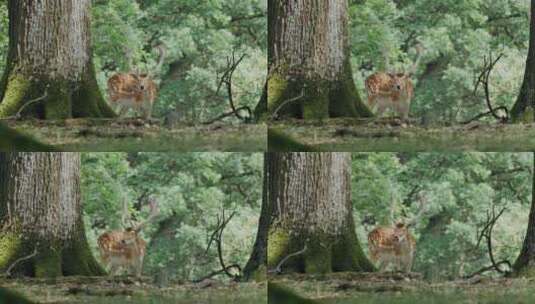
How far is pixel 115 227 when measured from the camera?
6234mm

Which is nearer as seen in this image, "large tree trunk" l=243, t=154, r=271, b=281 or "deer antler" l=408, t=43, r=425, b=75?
"large tree trunk" l=243, t=154, r=271, b=281

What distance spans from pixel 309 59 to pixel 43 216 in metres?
2.06

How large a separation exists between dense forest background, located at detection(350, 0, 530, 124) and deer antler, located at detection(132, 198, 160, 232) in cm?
159

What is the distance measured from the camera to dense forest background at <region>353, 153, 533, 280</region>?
20.3 feet

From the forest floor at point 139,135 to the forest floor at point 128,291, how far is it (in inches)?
35.1

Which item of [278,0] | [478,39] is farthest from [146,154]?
[478,39]

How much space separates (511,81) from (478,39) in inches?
14.5

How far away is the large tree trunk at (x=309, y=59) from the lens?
20.1 feet

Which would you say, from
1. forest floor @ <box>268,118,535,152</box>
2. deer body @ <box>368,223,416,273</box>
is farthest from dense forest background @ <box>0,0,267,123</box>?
deer body @ <box>368,223,416,273</box>

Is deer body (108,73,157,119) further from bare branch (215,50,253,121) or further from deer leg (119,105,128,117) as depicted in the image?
bare branch (215,50,253,121)

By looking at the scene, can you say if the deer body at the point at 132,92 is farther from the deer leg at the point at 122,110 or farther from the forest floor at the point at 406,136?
the forest floor at the point at 406,136

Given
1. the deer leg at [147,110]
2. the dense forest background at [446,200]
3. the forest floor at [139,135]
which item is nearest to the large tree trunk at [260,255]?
the forest floor at [139,135]

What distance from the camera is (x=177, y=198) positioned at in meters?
6.23

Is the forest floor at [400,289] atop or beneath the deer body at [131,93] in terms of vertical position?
beneath
